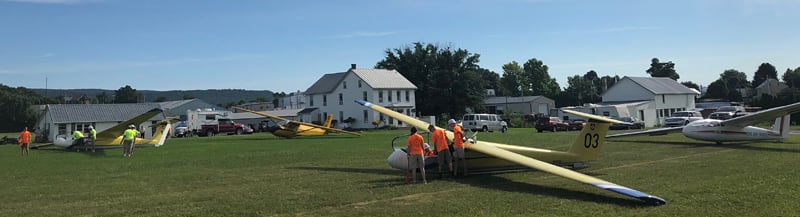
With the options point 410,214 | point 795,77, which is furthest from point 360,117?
point 795,77

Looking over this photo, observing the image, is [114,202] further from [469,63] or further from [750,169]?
[469,63]

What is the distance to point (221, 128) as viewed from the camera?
4506 cm

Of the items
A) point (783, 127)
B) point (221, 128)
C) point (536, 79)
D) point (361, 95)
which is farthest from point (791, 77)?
point (221, 128)

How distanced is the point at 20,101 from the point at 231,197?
264ft

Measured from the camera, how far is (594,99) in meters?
99.1

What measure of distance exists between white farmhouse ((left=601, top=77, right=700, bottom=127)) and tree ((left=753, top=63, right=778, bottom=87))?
279 ft

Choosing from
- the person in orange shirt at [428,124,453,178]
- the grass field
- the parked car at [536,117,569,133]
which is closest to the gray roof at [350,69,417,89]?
the parked car at [536,117,569,133]

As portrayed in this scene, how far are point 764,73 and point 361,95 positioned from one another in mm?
120829

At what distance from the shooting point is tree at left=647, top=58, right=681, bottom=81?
117 metres

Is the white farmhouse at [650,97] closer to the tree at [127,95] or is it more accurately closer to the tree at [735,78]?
the tree at [735,78]

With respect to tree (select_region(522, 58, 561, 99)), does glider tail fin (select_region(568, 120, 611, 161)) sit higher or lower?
lower

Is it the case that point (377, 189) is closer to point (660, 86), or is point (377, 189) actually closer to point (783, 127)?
point (783, 127)

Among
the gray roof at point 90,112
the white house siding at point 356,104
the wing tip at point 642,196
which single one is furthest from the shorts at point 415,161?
the white house siding at point 356,104

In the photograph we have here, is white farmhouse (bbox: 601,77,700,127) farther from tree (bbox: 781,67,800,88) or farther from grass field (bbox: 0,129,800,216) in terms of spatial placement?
tree (bbox: 781,67,800,88)
